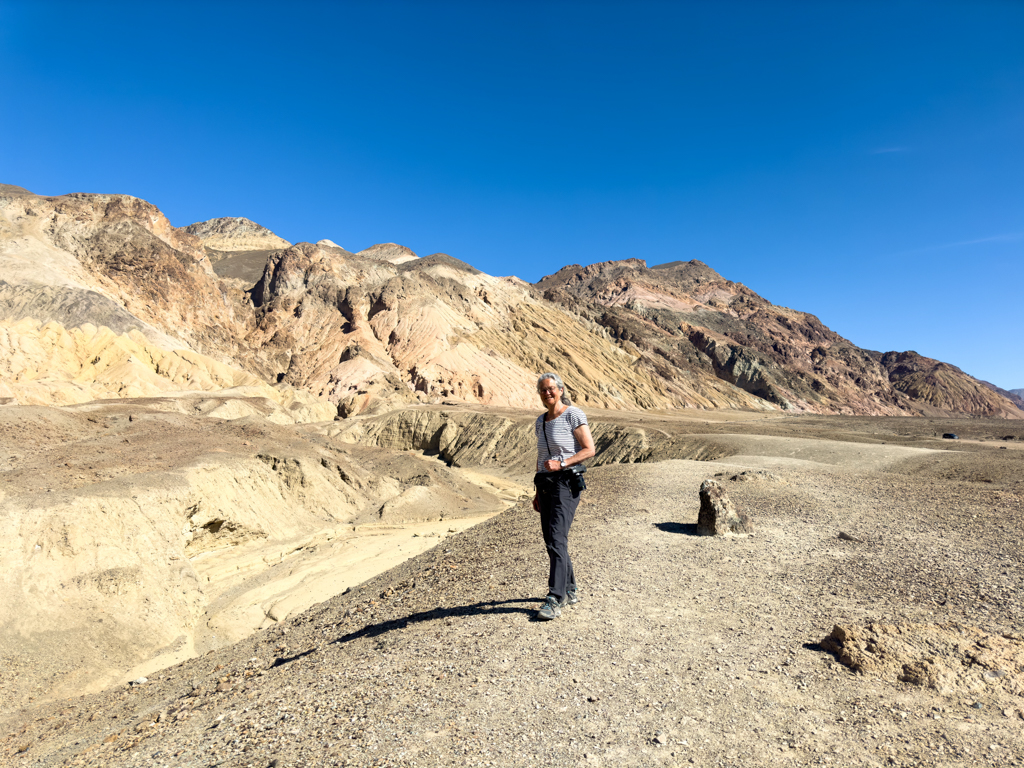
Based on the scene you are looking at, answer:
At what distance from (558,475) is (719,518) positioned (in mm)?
4130

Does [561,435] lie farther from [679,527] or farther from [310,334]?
[310,334]

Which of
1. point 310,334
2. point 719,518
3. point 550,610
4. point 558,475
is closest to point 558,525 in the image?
point 558,475

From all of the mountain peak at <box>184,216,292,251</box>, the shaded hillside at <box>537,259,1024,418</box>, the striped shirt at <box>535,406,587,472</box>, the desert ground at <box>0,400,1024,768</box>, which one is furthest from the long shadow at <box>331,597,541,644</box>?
the mountain peak at <box>184,216,292,251</box>

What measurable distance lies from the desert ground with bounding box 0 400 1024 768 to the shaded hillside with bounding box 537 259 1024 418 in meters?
69.0

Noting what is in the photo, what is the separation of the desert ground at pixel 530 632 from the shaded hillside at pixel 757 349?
226ft

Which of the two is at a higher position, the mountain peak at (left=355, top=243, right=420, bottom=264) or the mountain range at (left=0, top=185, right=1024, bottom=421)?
the mountain peak at (left=355, top=243, right=420, bottom=264)

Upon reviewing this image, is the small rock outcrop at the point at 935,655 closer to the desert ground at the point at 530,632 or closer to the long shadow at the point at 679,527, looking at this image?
the desert ground at the point at 530,632

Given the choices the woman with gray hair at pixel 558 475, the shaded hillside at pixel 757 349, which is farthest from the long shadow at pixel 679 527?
the shaded hillside at pixel 757 349

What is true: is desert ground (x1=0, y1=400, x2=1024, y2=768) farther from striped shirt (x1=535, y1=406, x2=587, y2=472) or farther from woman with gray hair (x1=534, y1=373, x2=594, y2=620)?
striped shirt (x1=535, y1=406, x2=587, y2=472)

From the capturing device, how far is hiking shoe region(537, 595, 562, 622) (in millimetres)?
4932

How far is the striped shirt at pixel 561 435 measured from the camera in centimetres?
495

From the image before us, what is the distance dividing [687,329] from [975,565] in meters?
101

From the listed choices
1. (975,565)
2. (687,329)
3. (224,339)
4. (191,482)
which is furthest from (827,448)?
(687,329)

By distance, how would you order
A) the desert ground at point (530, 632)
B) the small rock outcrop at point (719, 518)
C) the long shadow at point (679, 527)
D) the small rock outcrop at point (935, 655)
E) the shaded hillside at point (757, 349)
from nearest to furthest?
the desert ground at point (530, 632), the small rock outcrop at point (935, 655), the small rock outcrop at point (719, 518), the long shadow at point (679, 527), the shaded hillside at point (757, 349)
